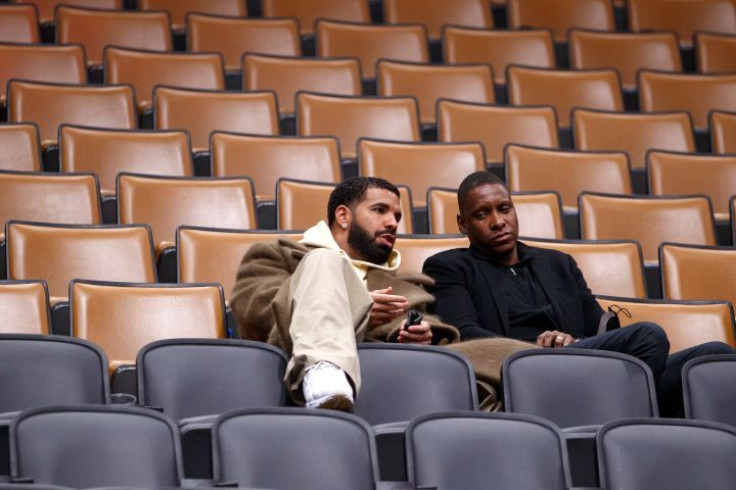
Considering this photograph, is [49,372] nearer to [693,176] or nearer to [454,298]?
[454,298]

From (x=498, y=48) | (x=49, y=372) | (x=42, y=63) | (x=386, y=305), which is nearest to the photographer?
(x=49, y=372)

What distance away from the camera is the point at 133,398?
854 mm

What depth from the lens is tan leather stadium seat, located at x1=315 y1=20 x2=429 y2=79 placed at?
1658 mm

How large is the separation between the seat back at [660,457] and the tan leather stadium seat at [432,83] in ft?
2.72

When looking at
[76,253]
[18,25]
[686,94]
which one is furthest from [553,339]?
[18,25]

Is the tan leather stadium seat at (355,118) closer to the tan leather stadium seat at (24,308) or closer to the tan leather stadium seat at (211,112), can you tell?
the tan leather stadium seat at (211,112)

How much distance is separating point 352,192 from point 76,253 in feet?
0.83

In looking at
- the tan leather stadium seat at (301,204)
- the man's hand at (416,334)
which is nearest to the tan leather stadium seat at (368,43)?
the tan leather stadium seat at (301,204)

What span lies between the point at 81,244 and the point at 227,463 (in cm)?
42

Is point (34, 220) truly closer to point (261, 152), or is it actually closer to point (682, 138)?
point (261, 152)

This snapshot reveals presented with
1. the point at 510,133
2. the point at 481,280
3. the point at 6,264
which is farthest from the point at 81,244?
the point at 510,133

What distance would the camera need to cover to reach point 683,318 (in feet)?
3.52

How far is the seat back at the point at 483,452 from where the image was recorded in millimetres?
742

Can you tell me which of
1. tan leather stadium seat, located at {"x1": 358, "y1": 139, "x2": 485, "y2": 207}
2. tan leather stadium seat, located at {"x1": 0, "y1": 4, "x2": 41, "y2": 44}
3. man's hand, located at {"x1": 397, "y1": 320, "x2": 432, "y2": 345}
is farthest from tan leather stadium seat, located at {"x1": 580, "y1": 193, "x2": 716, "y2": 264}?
tan leather stadium seat, located at {"x1": 0, "y1": 4, "x2": 41, "y2": 44}
